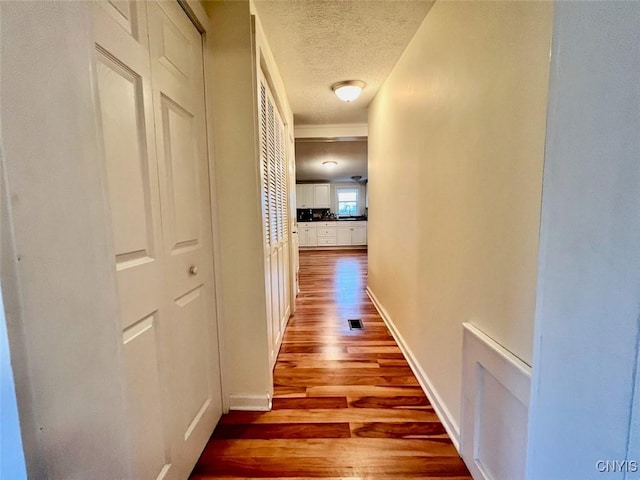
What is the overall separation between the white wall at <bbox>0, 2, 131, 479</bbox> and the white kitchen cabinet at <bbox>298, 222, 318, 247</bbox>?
24.3 feet

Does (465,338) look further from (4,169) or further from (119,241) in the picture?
(4,169)

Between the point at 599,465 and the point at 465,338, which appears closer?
the point at 599,465

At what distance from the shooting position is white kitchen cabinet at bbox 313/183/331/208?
858 cm

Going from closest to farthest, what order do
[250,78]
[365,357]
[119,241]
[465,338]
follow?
[119,241], [465,338], [250,78], [365,357]

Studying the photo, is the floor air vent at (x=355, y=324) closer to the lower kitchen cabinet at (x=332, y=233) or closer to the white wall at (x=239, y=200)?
the white wall at (x=239, y=200)

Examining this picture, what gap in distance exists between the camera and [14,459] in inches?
17.0

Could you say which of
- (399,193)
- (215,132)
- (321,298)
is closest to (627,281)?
(215,132)

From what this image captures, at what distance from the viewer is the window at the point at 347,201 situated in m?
8.84

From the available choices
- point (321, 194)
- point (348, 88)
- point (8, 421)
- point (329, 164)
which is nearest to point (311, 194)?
point (321, 194)

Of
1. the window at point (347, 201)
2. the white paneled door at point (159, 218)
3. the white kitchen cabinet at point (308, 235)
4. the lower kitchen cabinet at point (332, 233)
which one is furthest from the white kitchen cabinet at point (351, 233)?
the white paneled door at point (159, 218)

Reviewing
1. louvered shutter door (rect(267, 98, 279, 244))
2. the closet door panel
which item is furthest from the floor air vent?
the closet door panel

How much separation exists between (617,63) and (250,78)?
1.33 m

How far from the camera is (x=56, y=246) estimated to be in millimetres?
484

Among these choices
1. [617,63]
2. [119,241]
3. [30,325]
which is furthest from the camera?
[119,241]
